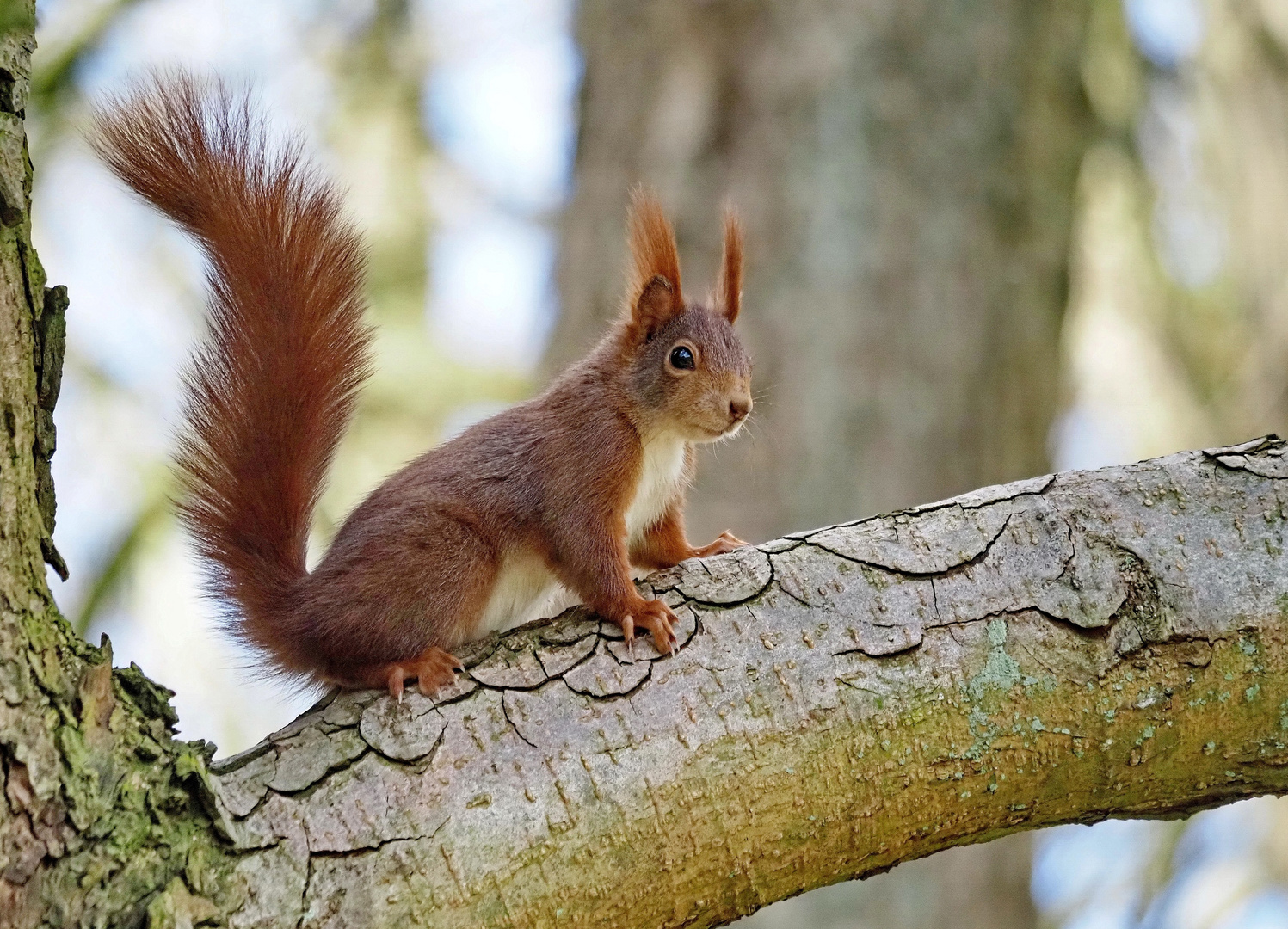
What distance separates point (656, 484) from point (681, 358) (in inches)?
8.8

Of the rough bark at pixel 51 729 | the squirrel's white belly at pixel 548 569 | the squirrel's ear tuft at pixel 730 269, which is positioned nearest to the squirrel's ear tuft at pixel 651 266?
the squirrel's ear tuft at pixel 730 269

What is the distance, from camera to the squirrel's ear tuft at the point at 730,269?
2.45 meters

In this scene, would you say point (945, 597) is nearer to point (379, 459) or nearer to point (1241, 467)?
point (1241, 467)

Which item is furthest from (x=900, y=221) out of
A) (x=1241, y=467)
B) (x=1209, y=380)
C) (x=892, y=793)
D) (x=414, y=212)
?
(x=892, y=793)

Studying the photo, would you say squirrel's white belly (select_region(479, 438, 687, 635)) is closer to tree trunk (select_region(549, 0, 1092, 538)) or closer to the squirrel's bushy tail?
the squirrel's bushy tail

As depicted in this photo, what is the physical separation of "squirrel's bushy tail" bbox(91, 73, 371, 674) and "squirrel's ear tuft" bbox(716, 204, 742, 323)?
0.73m

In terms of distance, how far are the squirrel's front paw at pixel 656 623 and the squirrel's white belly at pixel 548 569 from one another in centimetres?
44

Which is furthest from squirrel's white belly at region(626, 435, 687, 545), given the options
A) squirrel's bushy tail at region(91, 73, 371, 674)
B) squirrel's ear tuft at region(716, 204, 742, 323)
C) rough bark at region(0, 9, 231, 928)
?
rough bark at region(0, 9, 231, 928)

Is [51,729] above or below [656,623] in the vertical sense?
below

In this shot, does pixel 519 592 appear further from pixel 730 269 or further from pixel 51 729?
pixel 51 729

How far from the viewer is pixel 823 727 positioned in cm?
156

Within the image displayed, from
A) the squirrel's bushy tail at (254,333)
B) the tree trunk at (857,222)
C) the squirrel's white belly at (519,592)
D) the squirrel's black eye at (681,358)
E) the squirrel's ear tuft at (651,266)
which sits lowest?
the squirrel's white belly at (519,592)

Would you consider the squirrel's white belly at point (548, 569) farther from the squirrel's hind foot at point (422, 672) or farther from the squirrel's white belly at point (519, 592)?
the squirrel's hind foot at point (422, 672)

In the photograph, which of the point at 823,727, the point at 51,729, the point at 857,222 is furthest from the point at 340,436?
the point at 857,222
